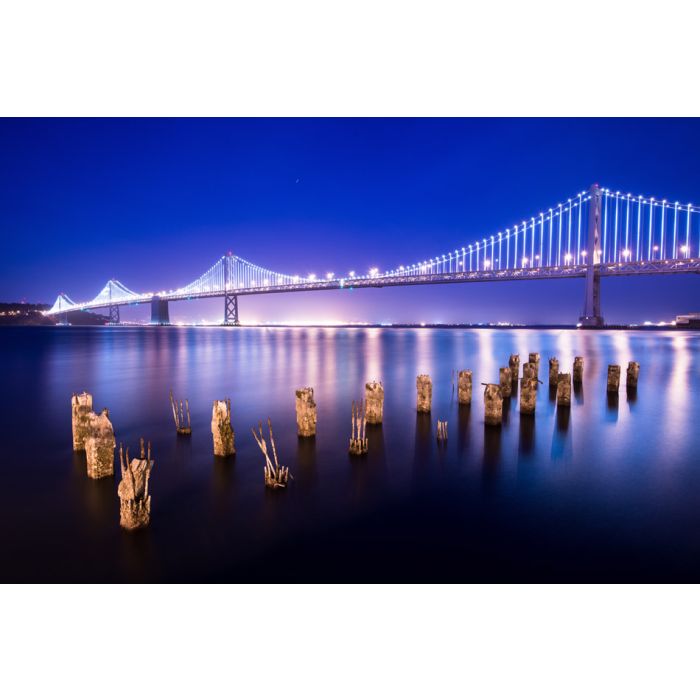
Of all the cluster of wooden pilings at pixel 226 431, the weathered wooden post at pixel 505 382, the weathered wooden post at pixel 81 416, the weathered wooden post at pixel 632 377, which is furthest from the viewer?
the weathered wooden post at pixel 632 377

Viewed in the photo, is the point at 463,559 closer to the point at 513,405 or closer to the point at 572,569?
the point at 572,569

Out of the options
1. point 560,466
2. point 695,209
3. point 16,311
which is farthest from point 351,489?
point 16,311

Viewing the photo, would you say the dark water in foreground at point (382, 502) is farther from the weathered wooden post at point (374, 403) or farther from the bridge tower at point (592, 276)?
the bridge tower at point (592, 276)

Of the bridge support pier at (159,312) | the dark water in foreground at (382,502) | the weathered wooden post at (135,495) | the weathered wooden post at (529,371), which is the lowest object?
the dark water in foreground at (382,502)

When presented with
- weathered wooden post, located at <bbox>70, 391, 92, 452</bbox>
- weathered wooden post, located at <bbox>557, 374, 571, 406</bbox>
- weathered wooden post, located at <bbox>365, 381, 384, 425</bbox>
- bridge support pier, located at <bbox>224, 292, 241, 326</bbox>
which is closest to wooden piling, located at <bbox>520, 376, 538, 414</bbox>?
weathered wooden post, located at <bbox>557, 374, 571, 406</bbox>

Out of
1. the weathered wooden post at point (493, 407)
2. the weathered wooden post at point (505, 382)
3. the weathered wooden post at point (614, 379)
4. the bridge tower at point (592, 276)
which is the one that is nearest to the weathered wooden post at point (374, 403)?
the weathered wooden post at point (493, 407)

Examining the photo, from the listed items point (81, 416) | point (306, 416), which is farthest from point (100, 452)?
point (306, 416)

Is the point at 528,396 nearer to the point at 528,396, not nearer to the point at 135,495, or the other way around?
the point at 528,396

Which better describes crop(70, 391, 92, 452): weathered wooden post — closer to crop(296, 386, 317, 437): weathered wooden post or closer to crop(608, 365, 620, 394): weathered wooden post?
crop(296, 386, 317, 437): weathered wooden post
